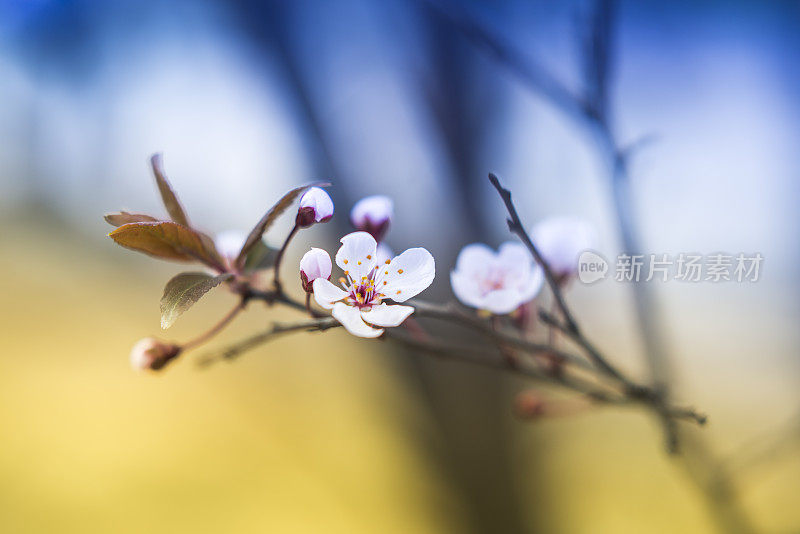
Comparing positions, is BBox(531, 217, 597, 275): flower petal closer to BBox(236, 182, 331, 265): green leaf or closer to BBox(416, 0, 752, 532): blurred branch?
BBox(416, 0, 752, 532): blurred branch

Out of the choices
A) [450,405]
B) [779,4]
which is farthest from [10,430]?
[779,4]

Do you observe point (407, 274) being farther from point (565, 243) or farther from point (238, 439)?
point (238, 439)

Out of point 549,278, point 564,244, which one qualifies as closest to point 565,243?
point 564,244

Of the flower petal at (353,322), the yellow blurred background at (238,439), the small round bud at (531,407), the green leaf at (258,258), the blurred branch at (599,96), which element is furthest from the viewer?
the yellow blurred background at (238,439)

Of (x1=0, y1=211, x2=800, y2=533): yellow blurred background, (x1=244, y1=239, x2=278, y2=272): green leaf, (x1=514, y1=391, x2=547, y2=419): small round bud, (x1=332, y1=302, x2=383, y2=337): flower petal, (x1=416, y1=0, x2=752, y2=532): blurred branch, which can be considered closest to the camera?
(x1=332, y1=302, x2=383, y2=337): flower petal

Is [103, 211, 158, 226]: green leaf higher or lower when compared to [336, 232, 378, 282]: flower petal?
higher

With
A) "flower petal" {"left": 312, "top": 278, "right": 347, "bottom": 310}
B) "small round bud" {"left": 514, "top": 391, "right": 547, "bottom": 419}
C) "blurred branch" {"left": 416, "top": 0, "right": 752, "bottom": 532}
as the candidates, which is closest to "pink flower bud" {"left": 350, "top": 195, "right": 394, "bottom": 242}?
"flower petal" {"left": 312, "top": 278, "right": 347, "bottom": 310}

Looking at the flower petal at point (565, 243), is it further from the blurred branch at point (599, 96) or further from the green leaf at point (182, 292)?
the green leaf at point (182, 292)

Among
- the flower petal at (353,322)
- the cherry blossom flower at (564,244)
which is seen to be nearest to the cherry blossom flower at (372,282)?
the flower petal at (353,322)
